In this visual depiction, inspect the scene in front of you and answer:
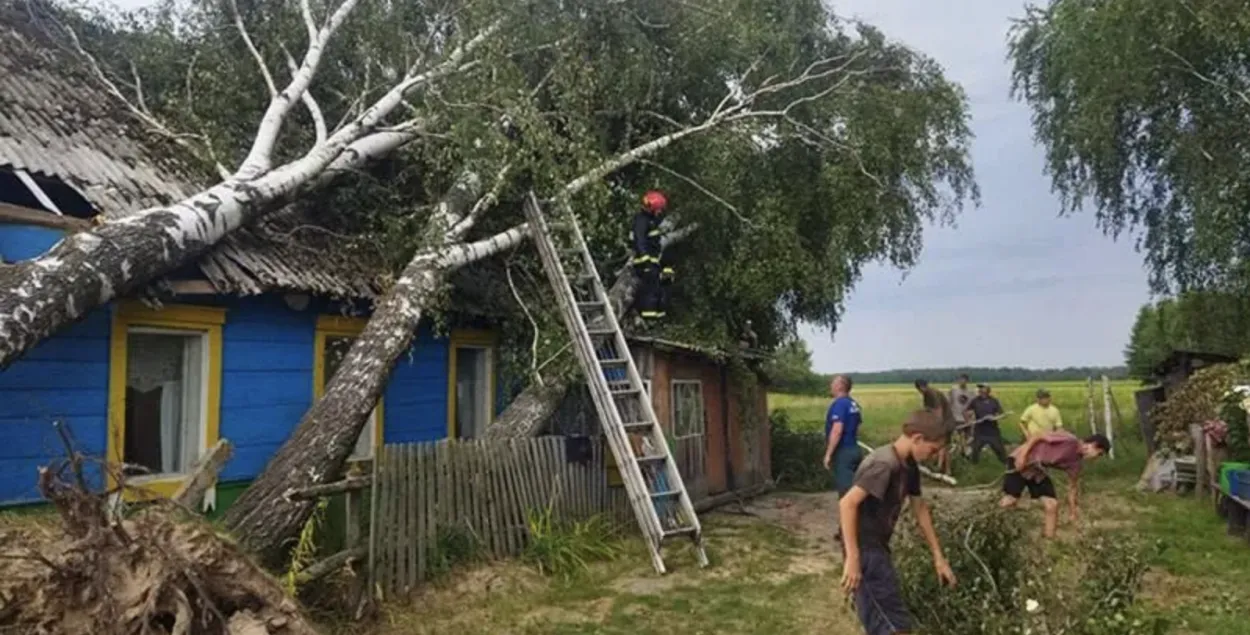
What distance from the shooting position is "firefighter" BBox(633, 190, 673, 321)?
9961 mm

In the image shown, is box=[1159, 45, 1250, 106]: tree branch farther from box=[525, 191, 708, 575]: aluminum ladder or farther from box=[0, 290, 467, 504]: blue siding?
box=[0, 290, 467, 504]: blue siding

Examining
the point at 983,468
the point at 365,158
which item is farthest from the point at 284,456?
the point at 983,468

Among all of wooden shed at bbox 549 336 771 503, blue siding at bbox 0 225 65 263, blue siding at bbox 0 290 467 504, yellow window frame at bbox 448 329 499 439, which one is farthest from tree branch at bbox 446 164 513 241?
blue siding at bbox 0 225 65 263

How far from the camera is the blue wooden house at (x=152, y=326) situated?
648 centimetres

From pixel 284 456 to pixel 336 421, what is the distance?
449 mm

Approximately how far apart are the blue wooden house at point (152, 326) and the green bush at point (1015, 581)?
187 inches

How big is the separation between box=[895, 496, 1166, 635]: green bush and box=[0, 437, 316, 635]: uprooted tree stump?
10.6ft

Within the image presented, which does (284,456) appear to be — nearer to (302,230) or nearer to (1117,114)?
(302,230)

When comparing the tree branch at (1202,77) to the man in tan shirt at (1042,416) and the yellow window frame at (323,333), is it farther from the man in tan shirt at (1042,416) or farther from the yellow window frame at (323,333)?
the yellow window frame at (323,333)

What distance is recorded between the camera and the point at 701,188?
10.4m

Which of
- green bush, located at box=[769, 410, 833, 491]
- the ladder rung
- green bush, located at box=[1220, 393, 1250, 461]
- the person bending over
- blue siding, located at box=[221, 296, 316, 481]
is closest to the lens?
blue siding, located at box=[221, 296, 316, 481]

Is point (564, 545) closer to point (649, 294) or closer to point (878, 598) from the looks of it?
point (649, 294)

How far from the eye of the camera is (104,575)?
400 centimetres

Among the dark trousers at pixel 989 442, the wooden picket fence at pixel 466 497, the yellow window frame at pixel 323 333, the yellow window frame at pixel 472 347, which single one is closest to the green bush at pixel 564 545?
the wooden picket fence at pixel 466 497
